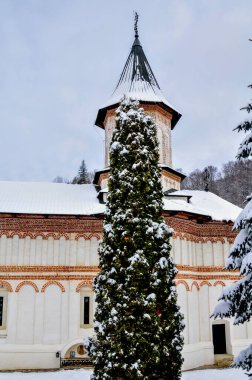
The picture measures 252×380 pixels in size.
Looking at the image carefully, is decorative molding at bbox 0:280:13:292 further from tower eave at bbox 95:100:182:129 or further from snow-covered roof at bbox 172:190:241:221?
tower eave at bbox 95:100:182:129

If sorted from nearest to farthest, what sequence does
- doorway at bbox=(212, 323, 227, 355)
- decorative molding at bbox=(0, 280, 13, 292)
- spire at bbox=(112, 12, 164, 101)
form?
decorative molding at bbox=(0, 280, 13, 292) → doorway at bbox=(212, 323, 227, 355) → spire at bbox=(112, 12, 164, 101)

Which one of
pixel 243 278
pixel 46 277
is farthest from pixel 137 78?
pixel 243 278

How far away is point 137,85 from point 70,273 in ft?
34.6

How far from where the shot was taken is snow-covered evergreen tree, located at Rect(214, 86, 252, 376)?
6723 mm

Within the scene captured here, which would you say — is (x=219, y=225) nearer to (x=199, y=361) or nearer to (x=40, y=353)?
(x=199, y=361)

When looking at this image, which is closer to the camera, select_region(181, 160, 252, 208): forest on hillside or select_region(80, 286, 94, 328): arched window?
select_region(80, 286, 94, 328): arched window

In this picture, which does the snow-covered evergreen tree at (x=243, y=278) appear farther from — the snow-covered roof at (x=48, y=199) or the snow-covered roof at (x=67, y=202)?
the snow-covered roof at (x=48, y=199)

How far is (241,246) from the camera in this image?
686 centimetres

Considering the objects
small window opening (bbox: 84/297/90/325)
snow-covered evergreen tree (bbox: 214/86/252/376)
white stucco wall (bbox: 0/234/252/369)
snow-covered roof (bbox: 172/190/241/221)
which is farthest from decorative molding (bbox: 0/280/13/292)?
snow-covered evergreen tree (bbox: 214/86/252/376)

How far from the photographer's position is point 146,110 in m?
19.7

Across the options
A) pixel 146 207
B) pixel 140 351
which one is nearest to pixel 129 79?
pixel 146 207

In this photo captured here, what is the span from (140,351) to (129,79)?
626 inches

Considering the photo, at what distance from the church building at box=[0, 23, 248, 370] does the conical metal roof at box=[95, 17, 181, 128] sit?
11.7 feet

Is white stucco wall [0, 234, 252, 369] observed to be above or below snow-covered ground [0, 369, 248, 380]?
above
